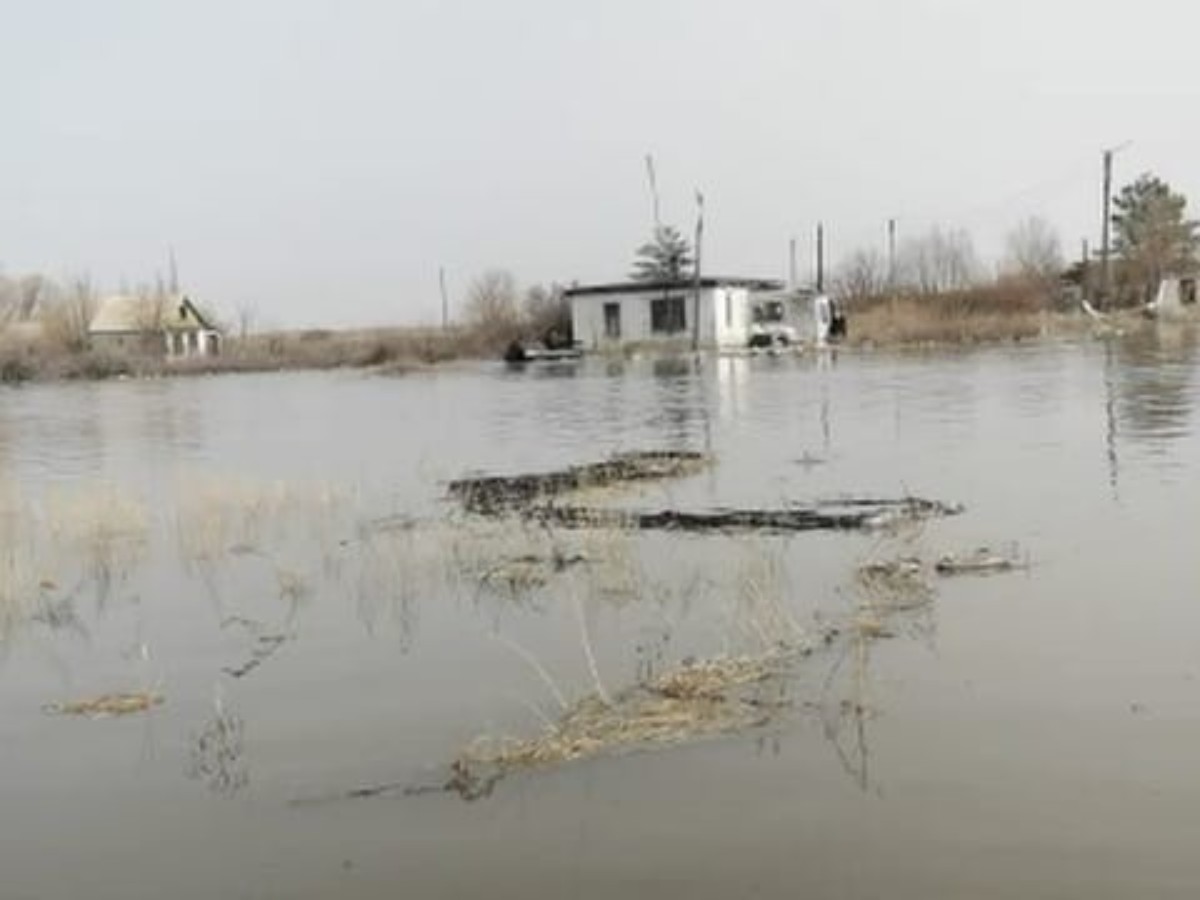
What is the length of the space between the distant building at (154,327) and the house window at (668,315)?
112ft

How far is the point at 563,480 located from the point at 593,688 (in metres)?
9.99

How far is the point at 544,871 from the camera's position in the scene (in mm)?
5727

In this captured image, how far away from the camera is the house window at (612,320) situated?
67.0 m

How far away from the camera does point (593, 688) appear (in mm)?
8258

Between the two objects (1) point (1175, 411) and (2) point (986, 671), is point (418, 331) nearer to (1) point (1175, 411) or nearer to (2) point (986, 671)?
(1) point (1175, 411)

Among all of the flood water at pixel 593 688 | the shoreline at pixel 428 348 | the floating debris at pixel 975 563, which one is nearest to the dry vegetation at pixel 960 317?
the shoreline at pixel 428 348

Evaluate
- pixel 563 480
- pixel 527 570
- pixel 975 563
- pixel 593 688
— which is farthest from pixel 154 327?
pixel 593 688

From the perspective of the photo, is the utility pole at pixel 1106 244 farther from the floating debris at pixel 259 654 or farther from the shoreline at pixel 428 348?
the floating debris at pixel 259 654

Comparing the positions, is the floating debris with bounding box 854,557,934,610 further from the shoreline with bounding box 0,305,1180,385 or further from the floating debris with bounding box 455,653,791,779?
the shoreline with bounding box 0,305,1180,385

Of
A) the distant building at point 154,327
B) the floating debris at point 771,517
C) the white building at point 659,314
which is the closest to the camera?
the floating debris at point 771,517

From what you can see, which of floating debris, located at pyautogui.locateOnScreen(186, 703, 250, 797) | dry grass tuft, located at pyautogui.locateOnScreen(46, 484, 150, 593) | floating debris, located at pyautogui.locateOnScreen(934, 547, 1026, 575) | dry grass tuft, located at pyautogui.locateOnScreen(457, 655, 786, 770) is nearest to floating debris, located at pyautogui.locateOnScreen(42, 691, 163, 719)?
floating debris, located at pyautogui.locateOnScreen(186, 703, 250, 797)

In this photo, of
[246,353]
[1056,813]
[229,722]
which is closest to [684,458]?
[229,722]

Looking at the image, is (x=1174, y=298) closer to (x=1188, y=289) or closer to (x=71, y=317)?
(x=1188, y=289)

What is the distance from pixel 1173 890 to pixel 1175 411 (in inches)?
777
